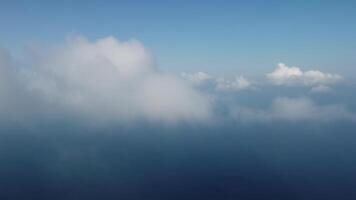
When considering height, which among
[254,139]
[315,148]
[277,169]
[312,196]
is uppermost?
[254,139]

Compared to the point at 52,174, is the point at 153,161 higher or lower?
higher

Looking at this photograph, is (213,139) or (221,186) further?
(213,139)

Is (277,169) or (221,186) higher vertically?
(277,169)

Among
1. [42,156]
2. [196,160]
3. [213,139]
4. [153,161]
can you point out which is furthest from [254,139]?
[42,156]

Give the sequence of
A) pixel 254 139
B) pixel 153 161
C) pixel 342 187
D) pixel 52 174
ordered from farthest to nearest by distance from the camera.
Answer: pixel 254 139 < pixel 153 161 < pixel 52 174 < pixel 342 187

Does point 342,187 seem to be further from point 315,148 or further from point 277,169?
point 315,148

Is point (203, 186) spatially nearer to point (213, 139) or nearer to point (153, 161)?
point (153, 161)

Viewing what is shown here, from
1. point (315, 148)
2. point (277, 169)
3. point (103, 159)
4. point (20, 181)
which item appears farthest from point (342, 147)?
point (20, 181)

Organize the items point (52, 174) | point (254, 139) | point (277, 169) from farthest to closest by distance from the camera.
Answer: point (254, 139) → point (277, 169) → point (52, 174)

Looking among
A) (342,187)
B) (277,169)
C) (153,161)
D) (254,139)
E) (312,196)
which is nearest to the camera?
(312,196)
